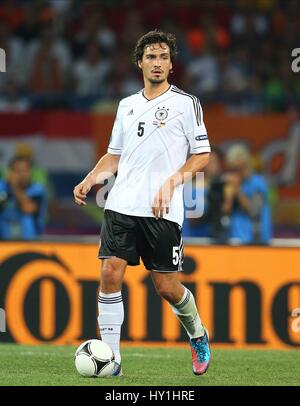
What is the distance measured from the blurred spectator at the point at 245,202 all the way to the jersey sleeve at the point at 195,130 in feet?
19.4

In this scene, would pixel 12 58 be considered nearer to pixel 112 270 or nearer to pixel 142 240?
pixel 142 240

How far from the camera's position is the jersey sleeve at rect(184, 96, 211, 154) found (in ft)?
26.5

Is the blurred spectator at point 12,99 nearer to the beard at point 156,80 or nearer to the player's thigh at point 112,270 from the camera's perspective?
the beard at point 156,80

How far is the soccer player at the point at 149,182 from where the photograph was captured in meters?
8.02

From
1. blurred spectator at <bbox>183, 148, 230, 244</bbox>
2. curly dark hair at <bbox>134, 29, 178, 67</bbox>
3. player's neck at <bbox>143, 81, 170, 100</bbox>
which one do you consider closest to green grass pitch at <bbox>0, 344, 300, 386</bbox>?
player's neck at <bbox>143, 81, 170, 100</bbox>

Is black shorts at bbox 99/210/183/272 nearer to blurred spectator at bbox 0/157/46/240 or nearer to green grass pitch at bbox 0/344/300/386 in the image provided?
green grass pitch at bbox 0/344/300/386

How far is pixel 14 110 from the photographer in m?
16.1

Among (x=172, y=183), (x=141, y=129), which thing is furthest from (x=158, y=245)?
(x=141, y=129)

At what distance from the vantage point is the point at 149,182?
805cm

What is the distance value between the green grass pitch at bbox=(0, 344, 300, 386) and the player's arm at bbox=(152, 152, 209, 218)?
1149mm

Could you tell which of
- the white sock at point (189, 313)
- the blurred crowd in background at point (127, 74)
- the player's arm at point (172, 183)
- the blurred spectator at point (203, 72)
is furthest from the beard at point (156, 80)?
the blurred spectator at point (203, 72)

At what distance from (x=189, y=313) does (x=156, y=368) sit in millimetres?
716
